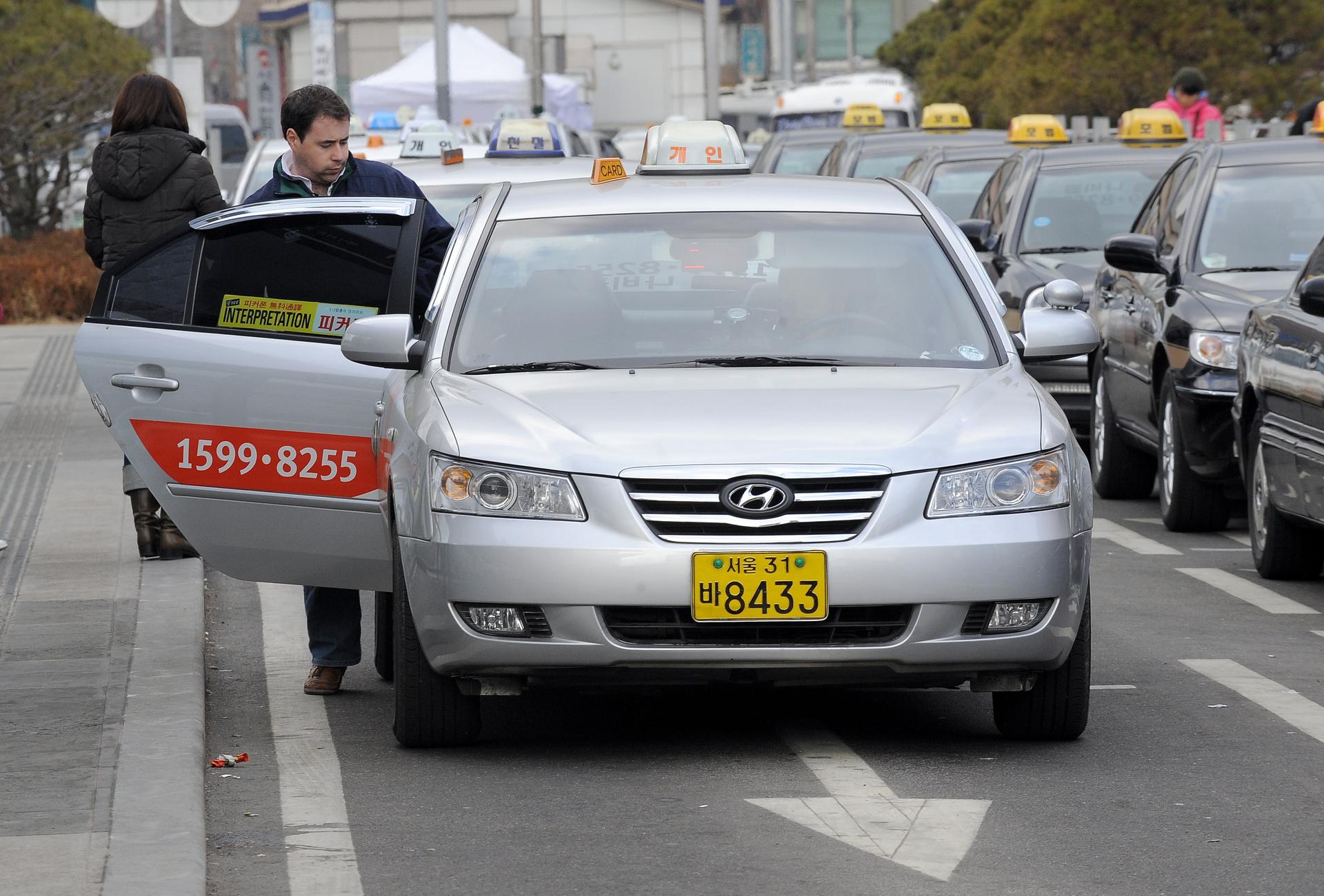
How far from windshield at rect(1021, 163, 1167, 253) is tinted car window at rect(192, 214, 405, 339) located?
796 centimetres

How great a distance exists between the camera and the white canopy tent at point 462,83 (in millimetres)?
46719

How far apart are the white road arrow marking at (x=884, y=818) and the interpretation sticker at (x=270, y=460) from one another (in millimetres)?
1665

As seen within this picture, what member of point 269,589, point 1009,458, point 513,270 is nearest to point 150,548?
point 269,589

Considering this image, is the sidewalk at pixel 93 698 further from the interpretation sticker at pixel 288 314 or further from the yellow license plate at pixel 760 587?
the yellow license plate at pixel 760 587

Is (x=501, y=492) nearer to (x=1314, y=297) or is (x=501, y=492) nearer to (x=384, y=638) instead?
(x=384, y=638)

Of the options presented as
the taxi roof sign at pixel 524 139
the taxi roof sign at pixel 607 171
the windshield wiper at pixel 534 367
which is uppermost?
the taxi roof sign at pixel 607 171

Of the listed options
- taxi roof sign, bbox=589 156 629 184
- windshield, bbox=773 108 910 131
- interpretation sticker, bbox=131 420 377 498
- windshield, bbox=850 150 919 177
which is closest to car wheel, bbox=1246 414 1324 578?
taxi roof sign, bbox=589 156 629 184

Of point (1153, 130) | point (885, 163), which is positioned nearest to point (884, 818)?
point (1153, 130)

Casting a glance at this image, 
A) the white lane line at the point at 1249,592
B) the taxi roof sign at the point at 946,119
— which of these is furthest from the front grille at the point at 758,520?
the taxi roof sign at the point at 946,119

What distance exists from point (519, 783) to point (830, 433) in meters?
1.15

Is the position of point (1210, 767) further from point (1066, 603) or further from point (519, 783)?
point (519, 783)

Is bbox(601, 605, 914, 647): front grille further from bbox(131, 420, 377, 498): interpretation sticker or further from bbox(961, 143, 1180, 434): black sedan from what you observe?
bbox(961, 143, 1180, 434): black sedan

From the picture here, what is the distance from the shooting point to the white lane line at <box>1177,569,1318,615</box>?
8.97 metres

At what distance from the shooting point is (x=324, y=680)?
24.1 feet
